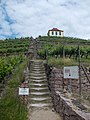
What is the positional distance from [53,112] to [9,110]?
1645mm

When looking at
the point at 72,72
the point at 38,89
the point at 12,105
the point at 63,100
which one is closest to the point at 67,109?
the point at 63,100

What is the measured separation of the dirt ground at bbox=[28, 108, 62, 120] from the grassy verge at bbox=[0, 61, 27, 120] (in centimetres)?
33

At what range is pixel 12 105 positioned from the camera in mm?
9625

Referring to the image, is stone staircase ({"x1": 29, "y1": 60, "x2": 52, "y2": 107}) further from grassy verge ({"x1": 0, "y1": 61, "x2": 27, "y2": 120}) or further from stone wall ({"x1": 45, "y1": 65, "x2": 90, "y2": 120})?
grassy verge ({"x1": 0, "y1": 61, "x2": 27, "y2": 120})

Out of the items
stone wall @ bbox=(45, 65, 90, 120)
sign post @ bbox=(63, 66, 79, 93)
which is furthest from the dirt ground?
sign post @ bbox=(63, 66, 79, 93)

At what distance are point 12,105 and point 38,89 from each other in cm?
208

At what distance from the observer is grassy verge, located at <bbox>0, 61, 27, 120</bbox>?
8.81 metres

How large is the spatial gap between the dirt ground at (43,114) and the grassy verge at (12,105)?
1.08ft

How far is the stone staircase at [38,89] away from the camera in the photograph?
1060cm

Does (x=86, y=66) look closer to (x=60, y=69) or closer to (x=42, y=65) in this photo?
(x=60, y=69)

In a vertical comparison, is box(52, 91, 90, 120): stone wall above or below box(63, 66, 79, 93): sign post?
below

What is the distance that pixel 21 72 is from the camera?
12.5 meters

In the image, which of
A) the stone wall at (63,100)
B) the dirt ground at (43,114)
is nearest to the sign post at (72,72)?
the stone wall at (63,100)

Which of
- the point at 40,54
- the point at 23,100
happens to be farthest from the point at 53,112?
the point at 40,54
